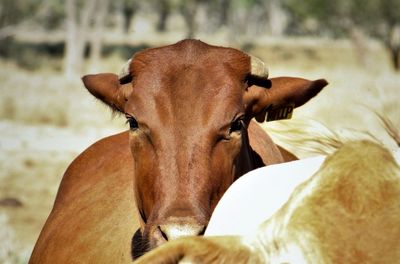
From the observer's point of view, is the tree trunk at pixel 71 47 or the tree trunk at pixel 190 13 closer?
the tree trunk at pixel 71 47

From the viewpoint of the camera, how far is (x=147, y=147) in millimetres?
3406

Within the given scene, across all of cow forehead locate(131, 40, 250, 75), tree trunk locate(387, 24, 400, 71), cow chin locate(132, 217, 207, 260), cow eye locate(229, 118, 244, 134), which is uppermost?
cow forehead locate(131, 40, 250, 75)

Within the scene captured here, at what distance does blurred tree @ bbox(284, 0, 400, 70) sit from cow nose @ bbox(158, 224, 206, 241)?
38002mm

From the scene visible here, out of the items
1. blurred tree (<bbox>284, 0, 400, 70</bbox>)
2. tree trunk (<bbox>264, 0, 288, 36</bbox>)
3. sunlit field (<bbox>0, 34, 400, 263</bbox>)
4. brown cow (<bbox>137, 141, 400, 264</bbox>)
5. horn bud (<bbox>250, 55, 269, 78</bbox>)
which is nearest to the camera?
brown cow (<bbox>137, 141, 400, 264</bbox>)

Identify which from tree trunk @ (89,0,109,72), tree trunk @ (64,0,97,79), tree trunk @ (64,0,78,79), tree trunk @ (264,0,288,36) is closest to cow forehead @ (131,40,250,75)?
tree trunk @ (64,0,78,79)

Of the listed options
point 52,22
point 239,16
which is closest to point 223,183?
Result: point 52,22

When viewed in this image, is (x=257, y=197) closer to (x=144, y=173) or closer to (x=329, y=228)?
(x=329, y=228)

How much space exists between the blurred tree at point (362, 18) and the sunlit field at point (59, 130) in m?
19.6

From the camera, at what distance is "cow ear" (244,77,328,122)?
374 centimetres

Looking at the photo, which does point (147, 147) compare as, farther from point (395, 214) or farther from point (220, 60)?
point (395, 214)

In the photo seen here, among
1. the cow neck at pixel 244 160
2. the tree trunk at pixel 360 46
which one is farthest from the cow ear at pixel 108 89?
the tree trunk at pixel 360 46

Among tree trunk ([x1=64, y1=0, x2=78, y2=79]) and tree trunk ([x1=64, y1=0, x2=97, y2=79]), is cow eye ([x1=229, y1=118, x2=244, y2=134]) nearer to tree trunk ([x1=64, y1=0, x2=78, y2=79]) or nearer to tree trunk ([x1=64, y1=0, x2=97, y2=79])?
tree trunk ([x1=64, y1=0, x2=78, y2=79])

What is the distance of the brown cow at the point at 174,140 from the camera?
3146 millimetres

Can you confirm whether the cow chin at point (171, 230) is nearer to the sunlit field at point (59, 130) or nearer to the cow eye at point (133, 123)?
the cow eye at point (133, 123)
